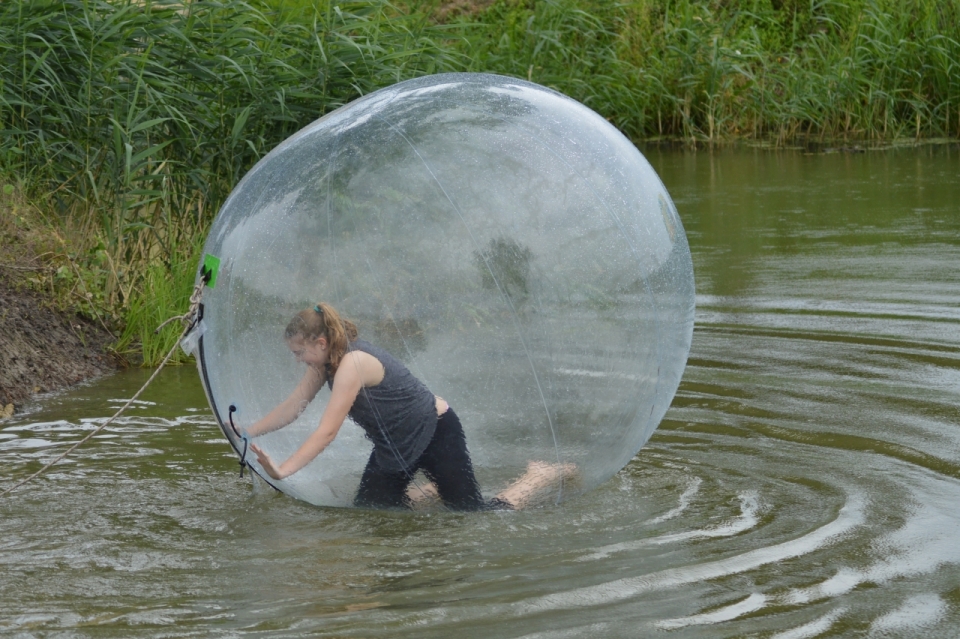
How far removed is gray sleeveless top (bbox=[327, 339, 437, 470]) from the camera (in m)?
4.57

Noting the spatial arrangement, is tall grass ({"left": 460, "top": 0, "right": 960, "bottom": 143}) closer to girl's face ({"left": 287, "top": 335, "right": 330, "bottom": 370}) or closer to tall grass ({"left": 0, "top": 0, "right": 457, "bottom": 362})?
tall grass ({"left": 0, "top": 0, "right": 457, "bottom": 362})

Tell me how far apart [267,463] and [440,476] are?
0.65 meters

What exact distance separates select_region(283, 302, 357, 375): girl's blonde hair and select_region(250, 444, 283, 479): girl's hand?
54 cm

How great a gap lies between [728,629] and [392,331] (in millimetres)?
1466

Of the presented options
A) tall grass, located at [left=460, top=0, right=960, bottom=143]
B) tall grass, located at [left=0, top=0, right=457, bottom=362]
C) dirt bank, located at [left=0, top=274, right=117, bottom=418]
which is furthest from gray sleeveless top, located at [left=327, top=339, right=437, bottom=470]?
tall grass, located at [left=460, top=0, right=960, bottom=143]

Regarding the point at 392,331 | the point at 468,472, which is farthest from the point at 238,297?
the point at 468,472

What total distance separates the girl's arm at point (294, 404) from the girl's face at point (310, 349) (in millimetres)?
53

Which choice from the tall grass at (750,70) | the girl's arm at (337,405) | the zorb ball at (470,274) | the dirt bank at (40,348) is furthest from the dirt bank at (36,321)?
the tall grass at (750,70)

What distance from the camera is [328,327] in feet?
15.0

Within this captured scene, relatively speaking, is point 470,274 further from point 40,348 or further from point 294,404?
point 40,348

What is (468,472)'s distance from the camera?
4762mm

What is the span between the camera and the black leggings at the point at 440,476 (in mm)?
4648

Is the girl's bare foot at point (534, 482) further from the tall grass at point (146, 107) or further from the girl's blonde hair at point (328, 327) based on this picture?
the tall grass at point (146, 107)

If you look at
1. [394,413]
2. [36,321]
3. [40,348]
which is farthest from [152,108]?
[394,413]
